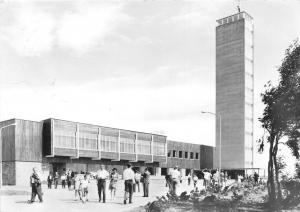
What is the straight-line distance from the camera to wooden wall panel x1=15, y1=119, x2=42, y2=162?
2002 inches

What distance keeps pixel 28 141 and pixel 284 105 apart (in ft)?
131

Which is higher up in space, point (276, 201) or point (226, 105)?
point (226, 105)

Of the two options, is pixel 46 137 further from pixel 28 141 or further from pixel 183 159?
pixel 183 159

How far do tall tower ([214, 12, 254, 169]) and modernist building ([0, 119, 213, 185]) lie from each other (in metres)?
16.8

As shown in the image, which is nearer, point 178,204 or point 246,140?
point 178,204

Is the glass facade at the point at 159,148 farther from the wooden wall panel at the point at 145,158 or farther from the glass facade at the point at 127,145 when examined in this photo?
the glass facade at the point at 127,145

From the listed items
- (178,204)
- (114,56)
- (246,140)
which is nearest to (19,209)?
(178,204)

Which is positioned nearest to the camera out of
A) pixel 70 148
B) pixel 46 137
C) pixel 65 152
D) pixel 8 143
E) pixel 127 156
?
pixel 8 143

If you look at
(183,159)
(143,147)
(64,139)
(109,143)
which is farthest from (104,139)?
(183,159)

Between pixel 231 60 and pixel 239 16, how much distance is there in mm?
8720

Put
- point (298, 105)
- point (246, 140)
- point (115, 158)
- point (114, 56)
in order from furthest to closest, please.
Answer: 1. point (246, 140)
2. point (115, 158)
3. point (114, 56)
4. point (298, 105)

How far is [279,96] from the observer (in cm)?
1745

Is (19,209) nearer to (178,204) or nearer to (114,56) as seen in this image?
(178,204)

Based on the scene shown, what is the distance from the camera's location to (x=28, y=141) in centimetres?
5175
